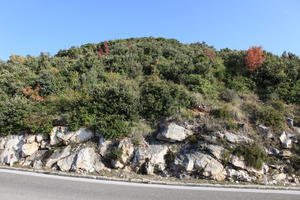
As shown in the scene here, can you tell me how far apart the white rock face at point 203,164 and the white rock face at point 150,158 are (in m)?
0.70

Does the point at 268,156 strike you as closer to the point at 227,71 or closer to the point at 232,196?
the point at 232,196

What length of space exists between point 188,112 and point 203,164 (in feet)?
10.5

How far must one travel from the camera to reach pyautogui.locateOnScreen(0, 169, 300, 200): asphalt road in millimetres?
6605

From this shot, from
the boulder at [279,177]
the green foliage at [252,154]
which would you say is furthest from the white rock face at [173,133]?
the boulder at [279,177]

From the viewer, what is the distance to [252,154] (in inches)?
364

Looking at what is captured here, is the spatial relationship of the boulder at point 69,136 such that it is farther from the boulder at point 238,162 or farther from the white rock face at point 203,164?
the boulder at point 238,162

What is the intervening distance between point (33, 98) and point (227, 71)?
48.8ft

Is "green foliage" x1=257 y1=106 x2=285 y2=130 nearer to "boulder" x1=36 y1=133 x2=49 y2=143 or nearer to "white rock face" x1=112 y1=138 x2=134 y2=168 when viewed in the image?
"white rock face" x1=112 y1=138 x2=134 y2=168

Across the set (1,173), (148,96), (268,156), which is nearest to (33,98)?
(1,173)

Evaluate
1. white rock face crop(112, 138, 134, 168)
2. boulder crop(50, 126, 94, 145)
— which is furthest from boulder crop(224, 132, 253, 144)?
boulder crop(50, 126, 94, 145)

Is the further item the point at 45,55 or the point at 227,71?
the point at 45,55

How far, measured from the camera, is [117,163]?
31.6 feet

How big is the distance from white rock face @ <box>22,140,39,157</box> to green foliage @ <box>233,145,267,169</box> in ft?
33.3

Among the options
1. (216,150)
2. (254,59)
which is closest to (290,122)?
(216,150)
